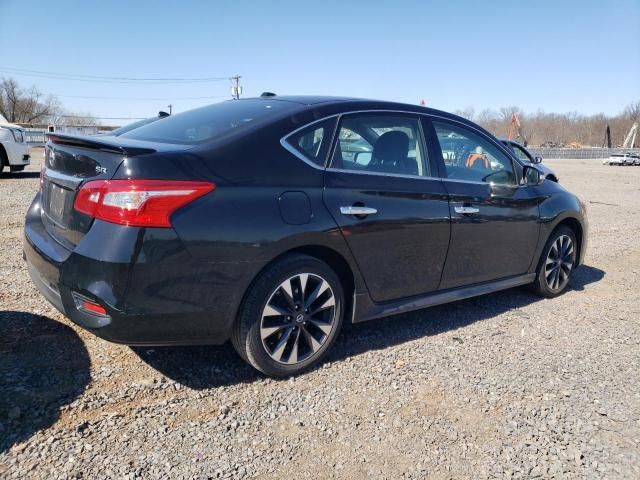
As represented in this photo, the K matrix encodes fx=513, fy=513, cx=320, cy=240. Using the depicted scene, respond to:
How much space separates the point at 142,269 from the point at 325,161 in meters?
1.32

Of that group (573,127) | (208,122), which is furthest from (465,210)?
(573,127)

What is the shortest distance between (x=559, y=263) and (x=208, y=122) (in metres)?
3.71

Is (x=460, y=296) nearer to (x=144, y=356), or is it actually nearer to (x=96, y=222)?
(x=144, y=356)

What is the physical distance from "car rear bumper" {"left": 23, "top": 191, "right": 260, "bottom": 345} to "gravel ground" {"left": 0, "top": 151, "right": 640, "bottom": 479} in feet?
1.44

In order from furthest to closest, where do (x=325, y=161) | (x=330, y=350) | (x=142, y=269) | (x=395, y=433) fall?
1. (x=330, y=350)
2. (x=325, y=161)
3. (x=395, y=433)
4. (x=142, y=269)

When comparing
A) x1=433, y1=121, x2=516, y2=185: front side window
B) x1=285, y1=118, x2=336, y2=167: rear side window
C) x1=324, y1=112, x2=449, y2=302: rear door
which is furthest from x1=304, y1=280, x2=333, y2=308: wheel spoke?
→ x1=433, y1=121, x2=516, y2=185: front side window

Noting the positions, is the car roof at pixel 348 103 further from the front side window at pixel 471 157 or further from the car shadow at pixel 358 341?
the car shadow at pixel 358 341

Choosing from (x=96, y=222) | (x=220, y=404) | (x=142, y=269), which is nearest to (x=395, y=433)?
(x=220, y=404)

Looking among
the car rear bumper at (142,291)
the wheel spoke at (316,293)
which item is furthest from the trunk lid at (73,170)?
the wheel spoke at (316,293)

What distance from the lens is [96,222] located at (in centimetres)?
264

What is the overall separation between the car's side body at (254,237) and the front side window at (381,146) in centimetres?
6

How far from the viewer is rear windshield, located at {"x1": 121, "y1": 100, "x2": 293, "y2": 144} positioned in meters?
3.18

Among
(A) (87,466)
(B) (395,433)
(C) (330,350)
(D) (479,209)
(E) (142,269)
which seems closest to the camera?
(A) (87,466)

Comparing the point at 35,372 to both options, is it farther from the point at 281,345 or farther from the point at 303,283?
the point at 303,283
